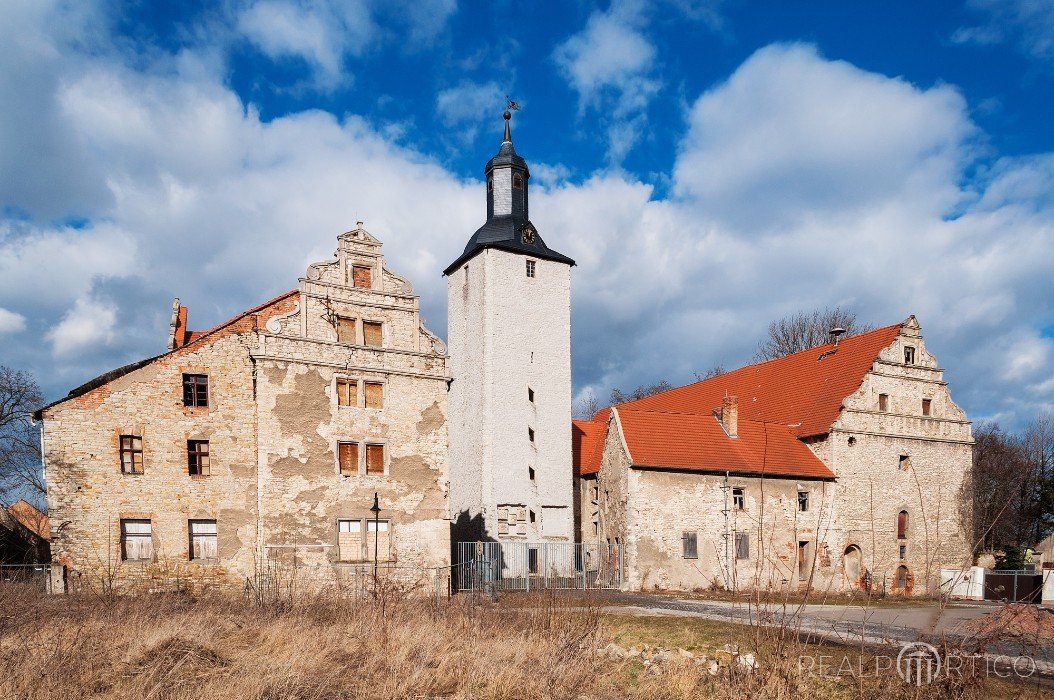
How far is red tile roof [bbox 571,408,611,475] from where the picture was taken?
3497cm

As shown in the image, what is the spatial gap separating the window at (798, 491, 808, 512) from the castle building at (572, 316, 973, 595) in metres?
0.06

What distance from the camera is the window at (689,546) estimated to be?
30058mm

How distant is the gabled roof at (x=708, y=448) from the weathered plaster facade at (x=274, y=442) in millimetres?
9184

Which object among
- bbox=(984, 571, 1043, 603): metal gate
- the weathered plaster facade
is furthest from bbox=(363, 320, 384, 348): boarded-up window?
bbox=(984, 571, 1043, 603): metal gate

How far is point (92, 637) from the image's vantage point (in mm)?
11234

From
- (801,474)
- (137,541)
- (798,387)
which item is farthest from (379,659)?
(798,387)

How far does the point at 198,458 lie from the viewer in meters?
22.0

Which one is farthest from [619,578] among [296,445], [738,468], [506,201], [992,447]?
[992,447]

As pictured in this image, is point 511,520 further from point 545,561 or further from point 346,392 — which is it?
point 346,392

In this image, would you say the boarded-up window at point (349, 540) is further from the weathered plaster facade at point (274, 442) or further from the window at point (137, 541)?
the window at point (137, 541)

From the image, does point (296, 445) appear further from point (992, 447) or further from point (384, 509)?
point (992, 447)

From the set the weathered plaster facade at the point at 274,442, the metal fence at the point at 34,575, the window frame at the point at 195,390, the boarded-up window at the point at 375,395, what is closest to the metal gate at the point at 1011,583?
the weathered plaster facade at the point at 274,442

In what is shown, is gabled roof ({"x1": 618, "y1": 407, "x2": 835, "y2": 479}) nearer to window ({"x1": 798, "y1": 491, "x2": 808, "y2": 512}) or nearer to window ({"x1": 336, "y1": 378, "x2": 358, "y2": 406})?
window ({"x1": 798, "y1": 491, "x2": 808, "y2": 512})

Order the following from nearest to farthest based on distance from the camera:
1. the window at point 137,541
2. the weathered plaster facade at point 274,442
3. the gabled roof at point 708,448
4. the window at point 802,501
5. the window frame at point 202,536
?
the weathered plaster facade at point 274,442 → the window at point 137,541 → the window frame at point 202,536 → the gabled roof at point 708,448 → the window at point 802,501
